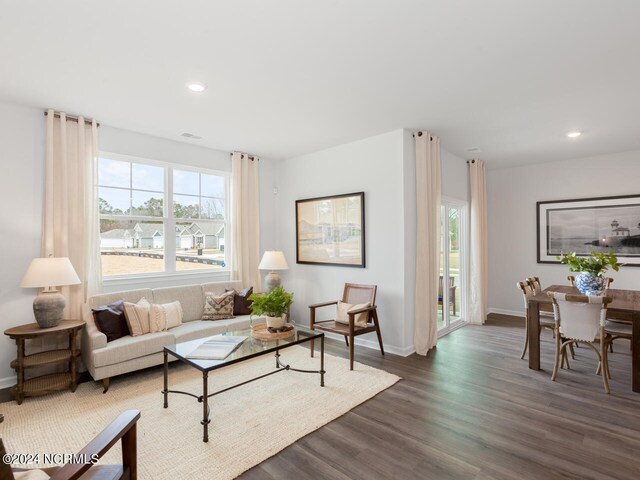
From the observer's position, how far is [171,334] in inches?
142

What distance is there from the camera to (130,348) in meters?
3.28

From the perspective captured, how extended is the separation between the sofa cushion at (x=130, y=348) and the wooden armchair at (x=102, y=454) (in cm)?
180

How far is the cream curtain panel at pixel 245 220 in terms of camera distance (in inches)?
199

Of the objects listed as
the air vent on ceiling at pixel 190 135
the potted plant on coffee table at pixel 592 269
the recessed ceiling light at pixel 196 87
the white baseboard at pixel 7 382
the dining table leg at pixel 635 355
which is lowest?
the white baseboard at pixel 7 382

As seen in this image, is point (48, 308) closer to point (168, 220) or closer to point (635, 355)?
point (168, 220)

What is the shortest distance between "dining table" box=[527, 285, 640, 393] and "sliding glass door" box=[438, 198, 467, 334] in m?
1.26

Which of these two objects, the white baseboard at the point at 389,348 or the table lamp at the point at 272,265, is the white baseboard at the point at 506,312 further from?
the table lamp at the point at 272,265

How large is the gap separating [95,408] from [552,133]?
5808mm

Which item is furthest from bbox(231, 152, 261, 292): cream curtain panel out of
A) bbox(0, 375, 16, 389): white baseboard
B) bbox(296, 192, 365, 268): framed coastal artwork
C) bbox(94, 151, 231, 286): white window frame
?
bbox(0, 375, 16, 389): white baseboard

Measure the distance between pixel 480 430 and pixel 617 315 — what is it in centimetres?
205

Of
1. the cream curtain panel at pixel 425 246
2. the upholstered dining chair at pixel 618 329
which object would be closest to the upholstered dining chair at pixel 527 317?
the upholstered dining chair at pixel 618 329

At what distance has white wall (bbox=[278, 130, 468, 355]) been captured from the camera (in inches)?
163

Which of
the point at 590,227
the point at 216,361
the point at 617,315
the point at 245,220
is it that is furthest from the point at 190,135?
the point at 590,227

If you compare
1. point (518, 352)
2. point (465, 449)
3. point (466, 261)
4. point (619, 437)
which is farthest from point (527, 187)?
point (465, 449)
